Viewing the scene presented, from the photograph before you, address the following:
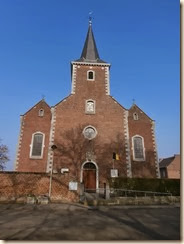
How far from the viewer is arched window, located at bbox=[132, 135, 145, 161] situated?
21.3m

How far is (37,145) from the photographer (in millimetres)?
20766

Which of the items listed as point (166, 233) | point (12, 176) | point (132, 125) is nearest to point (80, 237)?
point (166, 233)

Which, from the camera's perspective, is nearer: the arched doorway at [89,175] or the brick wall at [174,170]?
the arched doorway at [89,175]

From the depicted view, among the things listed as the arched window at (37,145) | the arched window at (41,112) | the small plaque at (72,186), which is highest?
the arched window at (41,112)

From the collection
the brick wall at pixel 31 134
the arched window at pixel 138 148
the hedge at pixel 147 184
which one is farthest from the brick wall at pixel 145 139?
the brick wall at pixel 31 134

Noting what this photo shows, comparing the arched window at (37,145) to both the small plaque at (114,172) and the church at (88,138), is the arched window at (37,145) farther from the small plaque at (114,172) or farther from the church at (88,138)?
the small plaque at (114,172)

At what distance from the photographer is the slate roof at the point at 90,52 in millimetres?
26825

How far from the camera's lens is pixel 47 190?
1372 centimetres

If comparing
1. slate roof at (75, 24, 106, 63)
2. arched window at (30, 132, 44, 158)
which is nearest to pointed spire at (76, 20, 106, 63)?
slate roof at (75, 24, 106, 63)

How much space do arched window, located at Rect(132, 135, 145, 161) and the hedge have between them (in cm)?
469

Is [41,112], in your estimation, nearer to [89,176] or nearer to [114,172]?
[89,176]

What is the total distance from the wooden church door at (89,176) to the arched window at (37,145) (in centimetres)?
501

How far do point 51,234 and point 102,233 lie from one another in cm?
142

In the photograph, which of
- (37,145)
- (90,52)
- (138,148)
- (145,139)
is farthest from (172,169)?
(37,145)
